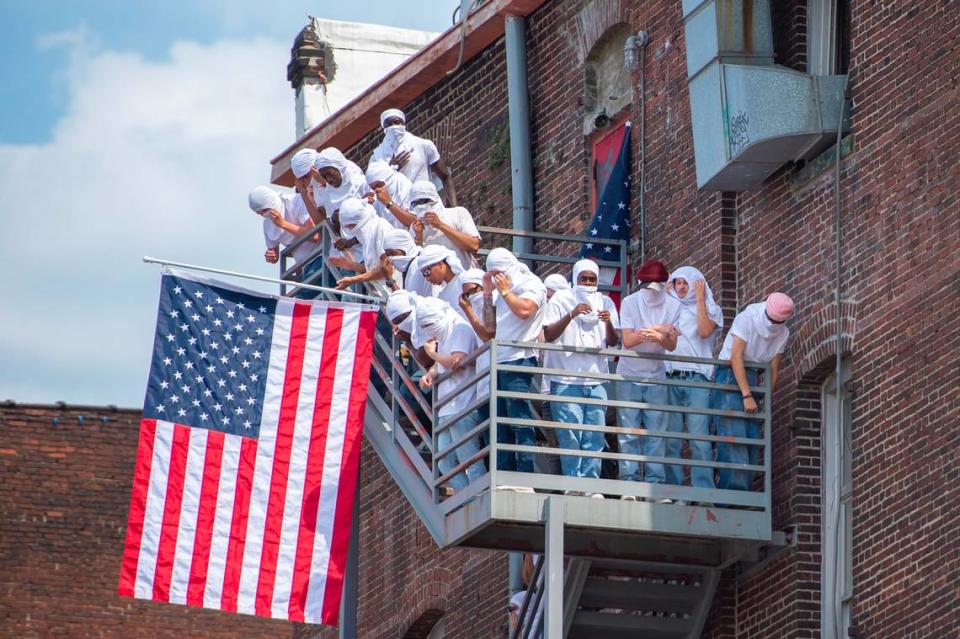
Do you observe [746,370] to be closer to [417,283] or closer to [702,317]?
[702,317]

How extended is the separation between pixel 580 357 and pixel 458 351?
1027mm

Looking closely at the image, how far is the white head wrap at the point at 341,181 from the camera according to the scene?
67.1 feet

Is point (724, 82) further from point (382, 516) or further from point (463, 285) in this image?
point (382, 516)

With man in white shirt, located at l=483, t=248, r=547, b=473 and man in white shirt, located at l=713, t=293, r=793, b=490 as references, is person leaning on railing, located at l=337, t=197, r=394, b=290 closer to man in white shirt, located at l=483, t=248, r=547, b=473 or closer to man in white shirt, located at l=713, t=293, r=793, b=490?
man in white shirt, located at l=483, t=248, r=547, b=473

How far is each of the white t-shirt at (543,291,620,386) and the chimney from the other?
1327cm

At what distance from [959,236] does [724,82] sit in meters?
2.91

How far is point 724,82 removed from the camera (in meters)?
18.4

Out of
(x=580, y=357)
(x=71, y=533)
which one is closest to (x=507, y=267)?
(x=580, y=357)

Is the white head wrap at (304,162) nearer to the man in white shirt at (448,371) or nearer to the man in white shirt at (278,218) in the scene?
the man in white shirt at (278,218)

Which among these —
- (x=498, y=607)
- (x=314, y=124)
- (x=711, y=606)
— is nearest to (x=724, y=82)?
(x=711, y=606)

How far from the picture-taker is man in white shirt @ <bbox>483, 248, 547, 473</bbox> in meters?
17.0

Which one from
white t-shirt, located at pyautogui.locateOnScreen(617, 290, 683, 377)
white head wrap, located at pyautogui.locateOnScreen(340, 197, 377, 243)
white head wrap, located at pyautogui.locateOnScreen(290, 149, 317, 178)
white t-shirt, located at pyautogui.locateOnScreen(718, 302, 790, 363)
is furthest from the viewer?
white head wrap, located at pyautogui.locateOnScreen(290, 149, 317, 178)

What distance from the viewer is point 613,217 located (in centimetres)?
2089

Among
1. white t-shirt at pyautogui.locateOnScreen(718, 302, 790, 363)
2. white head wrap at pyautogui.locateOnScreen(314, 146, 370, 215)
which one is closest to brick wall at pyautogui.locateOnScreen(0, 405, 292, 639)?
white head wrap at pyautogui.locateOnScreen(314, 146, 370, 215)
